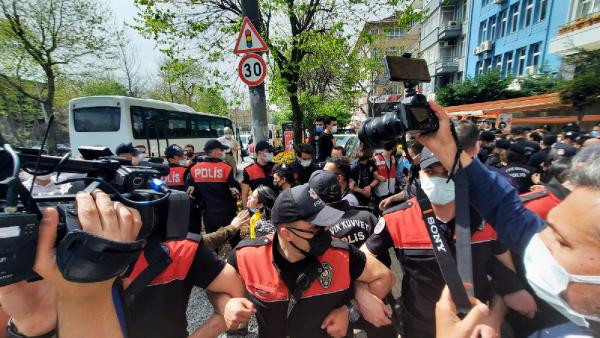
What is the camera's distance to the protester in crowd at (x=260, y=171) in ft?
14.9

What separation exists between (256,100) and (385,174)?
7.91 feet

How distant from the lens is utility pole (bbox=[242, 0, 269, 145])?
4492 millimetres

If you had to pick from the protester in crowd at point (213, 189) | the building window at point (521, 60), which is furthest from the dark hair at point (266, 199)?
the building window at point (521, 60)

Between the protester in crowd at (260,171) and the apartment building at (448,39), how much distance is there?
27331 mm

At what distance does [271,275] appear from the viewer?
1.68m

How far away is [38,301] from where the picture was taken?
39.9 inches

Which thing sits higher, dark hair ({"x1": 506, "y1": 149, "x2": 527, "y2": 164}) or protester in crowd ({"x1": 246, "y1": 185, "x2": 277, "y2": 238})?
dark hair ({"x1": 506, "y1": 149, "x2": 527, "y2": 164})

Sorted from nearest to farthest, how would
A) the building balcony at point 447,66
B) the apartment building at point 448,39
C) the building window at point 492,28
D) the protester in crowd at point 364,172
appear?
the protester in crowd at point 364,172
the building window at point 492,28
the apartment building at point 448,39
the building balcony at point 447,66

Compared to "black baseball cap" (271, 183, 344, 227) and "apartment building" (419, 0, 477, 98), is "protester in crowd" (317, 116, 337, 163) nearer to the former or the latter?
"black baseball cap" (271, 183, 344, 227)

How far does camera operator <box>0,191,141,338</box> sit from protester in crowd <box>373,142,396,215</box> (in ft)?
14.4

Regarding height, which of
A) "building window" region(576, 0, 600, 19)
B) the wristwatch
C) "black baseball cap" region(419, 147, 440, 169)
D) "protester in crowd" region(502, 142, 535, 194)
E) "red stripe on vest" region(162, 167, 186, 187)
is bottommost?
the wristwatch

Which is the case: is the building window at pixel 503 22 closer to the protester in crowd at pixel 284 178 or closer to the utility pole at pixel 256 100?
the utility pole at pixel 256 100

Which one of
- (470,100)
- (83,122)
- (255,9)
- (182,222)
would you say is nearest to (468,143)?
(182,222)

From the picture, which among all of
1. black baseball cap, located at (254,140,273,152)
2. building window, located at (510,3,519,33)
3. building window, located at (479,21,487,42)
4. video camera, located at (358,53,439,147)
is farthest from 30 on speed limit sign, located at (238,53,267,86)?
building window, located at (479,21,487,42)
